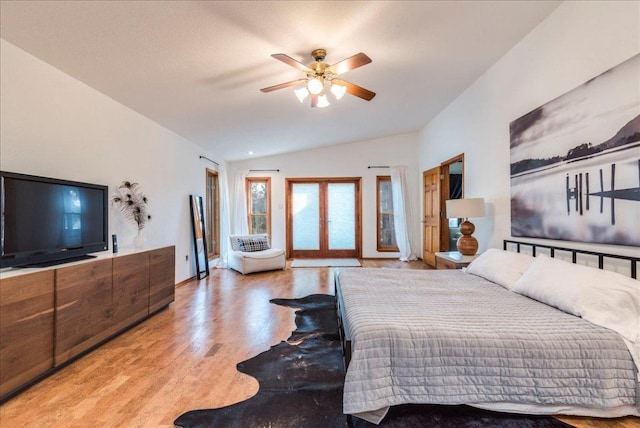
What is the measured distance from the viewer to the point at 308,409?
5.66ft

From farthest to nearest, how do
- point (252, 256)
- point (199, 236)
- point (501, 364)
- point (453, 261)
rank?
1. point (252, 256)
2. point (199, 236)
3. point (453, 261)
4. point (501, 364)

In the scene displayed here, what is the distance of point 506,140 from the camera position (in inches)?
131

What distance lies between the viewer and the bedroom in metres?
2.22

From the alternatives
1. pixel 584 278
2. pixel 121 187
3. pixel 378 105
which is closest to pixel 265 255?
pixel 121 187

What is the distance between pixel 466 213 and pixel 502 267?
998mm

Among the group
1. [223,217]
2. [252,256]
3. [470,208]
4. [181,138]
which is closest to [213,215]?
[223,217]

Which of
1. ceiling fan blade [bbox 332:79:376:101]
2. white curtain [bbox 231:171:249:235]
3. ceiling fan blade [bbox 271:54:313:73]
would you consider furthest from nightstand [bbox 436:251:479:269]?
white curtain [bbox 231:171:249:235]

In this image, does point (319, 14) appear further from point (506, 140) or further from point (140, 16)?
point (506, 140)

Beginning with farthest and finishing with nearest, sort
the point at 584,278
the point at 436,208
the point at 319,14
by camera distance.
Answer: the point at 436,208 → the point at 319,14 → the point at 584,278

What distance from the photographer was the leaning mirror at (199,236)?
5184 mm

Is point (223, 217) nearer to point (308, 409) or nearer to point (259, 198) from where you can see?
point (259, 198)

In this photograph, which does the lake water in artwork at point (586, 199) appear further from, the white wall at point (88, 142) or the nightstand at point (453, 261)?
the white wall at point (88, 142)

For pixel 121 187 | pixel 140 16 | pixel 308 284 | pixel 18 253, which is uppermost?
pixel 140 16

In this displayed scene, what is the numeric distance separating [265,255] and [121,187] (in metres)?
2.74
